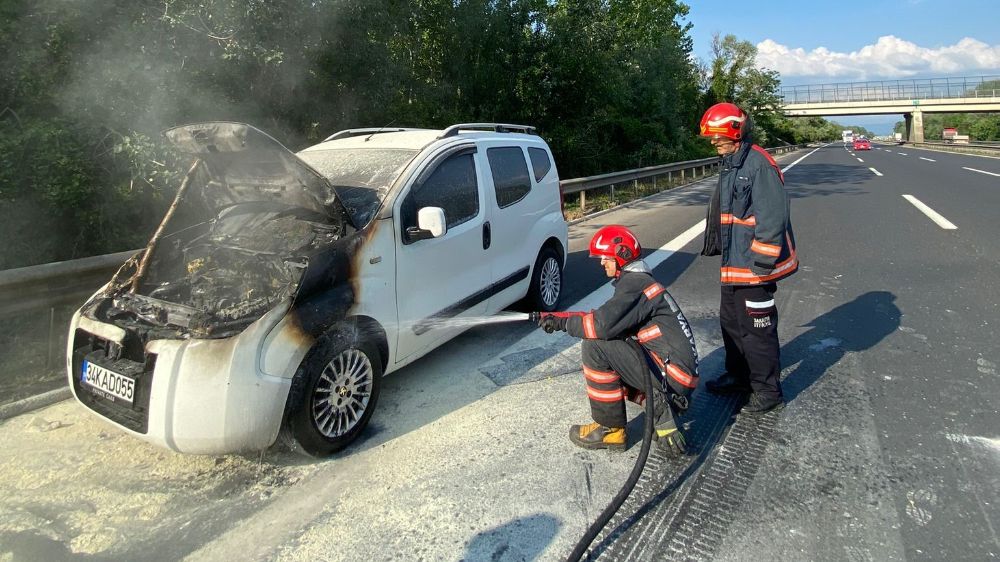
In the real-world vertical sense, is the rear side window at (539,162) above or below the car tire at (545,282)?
above

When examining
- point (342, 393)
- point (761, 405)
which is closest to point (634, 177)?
point (761, 405)

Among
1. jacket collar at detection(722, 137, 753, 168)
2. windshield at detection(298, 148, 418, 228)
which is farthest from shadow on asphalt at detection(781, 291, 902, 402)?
windshield at detection(298, 148, 418, 228)

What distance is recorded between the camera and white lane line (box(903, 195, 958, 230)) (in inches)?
365

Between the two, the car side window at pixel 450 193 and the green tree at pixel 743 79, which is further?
the green tree at pixel 743 79

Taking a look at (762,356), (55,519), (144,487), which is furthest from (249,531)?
(762,356)

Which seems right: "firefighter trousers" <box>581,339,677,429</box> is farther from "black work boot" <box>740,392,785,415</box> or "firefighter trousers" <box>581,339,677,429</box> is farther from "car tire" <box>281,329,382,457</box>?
"car tire" <box>281,329,382,457</box>

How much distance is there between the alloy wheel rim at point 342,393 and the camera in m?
3.04

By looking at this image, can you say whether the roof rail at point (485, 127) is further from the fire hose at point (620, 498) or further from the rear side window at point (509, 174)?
the fire hose at point (620, 498)

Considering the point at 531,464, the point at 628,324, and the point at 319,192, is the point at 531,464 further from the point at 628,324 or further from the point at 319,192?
the point at 319,192

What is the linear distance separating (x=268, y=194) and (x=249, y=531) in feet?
6.59

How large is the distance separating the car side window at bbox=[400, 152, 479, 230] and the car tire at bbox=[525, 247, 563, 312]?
115cm

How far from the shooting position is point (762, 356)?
11.4 ft

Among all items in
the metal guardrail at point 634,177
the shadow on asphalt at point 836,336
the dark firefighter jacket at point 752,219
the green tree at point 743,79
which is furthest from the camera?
the green tree at point 743,79

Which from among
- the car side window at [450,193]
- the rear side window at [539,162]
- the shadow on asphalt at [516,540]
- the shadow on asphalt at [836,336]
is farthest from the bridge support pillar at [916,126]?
the shadow on asphalt at [516,540]
